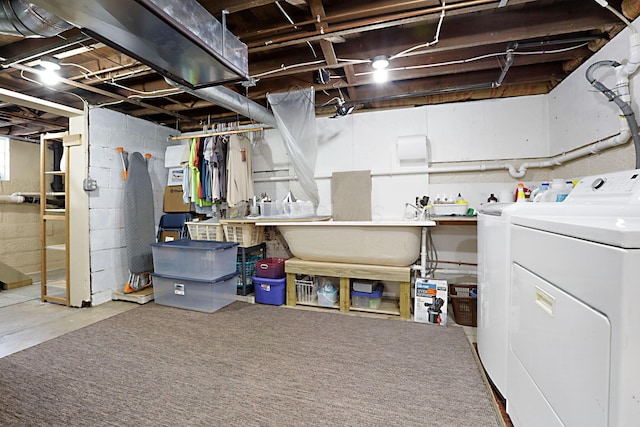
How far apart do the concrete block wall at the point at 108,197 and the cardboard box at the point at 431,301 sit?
3425mm

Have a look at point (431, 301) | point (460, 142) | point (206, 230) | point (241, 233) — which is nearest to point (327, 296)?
point (431, 301)

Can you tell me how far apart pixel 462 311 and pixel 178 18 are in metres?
2.98

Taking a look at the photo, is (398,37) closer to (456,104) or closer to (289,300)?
(456,104)

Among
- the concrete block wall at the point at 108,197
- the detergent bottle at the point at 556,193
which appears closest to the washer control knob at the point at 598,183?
the detergent bottle at the point at 556,193

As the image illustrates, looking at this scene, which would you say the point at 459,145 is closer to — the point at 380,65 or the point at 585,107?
the point at 585,107

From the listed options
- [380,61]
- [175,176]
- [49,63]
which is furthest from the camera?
[175,176]

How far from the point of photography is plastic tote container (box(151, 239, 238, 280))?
2.88 m

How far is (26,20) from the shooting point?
59.1 inches

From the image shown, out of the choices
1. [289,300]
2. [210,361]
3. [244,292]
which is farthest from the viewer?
[244,292]

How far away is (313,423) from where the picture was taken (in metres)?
1.40

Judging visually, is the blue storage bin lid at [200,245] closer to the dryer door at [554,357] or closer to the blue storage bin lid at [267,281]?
the blue storage bin lid at [267,281]

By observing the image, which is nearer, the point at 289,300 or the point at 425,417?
the point at 425,417

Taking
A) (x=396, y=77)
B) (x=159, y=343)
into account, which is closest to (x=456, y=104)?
(x=396, y=77)

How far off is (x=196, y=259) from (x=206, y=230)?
2.06ft
